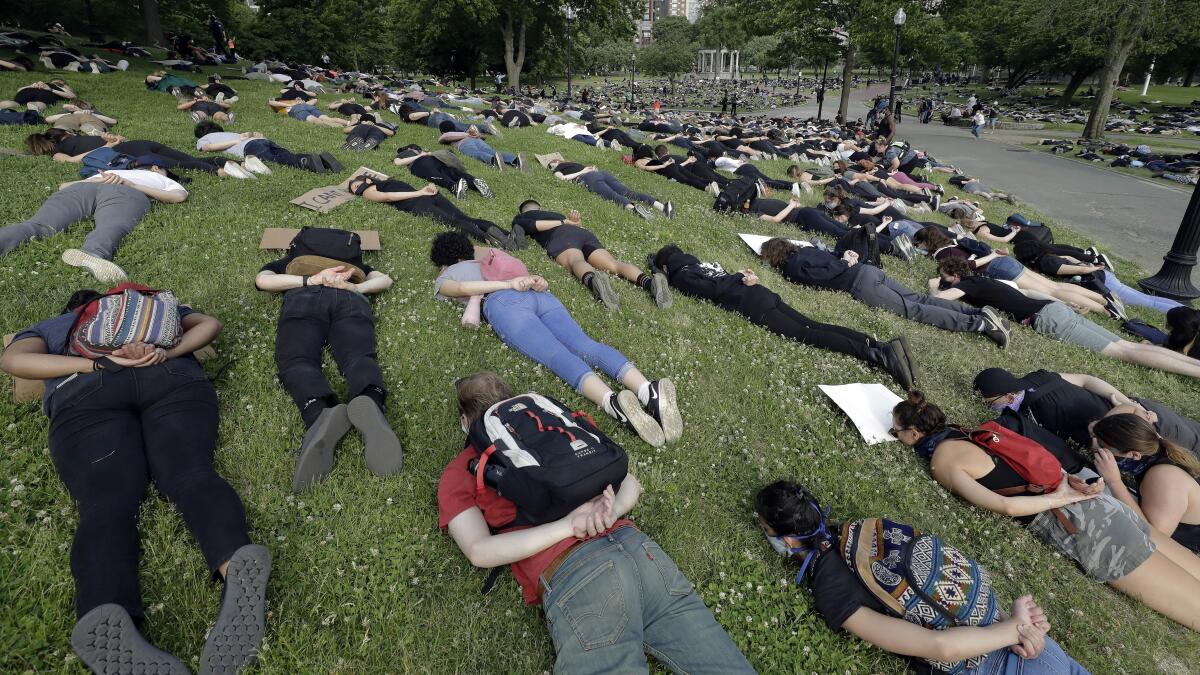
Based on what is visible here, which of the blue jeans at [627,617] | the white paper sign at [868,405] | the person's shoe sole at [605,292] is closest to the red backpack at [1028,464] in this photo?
the white paper sign at [868,405]

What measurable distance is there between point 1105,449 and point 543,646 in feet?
15.6

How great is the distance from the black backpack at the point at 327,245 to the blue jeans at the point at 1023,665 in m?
6.36

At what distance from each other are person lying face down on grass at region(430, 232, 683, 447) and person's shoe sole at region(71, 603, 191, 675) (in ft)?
10.6

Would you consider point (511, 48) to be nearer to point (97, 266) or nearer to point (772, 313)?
point (97, 266)

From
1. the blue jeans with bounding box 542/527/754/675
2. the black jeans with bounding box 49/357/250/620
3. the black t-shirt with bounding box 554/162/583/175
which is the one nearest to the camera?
the blue jeans with bounding box 542/527/754/675

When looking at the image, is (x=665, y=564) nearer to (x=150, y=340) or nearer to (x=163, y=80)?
(x=150, y=340)

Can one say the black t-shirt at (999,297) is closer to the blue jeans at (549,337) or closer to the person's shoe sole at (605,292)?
the person's shoe sole at (605,292)

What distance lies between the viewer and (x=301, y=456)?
368 centimetres

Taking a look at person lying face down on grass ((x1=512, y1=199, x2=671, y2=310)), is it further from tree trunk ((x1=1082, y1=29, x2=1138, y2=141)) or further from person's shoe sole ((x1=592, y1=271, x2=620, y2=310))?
tree trunk ((x1=1082, y1=29, x2=1138, y2=141))

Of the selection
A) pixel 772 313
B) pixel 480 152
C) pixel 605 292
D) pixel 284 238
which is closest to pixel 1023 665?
pixel 772 313

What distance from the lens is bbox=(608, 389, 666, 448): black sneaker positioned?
4.56 m

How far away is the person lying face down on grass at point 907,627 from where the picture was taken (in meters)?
2.87

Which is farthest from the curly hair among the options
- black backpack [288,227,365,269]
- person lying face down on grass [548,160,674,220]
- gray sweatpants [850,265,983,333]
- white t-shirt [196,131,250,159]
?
white t-shirt [196,131,250,159]

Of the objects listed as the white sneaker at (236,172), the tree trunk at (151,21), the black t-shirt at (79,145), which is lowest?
the white sneaker at (236,172)
